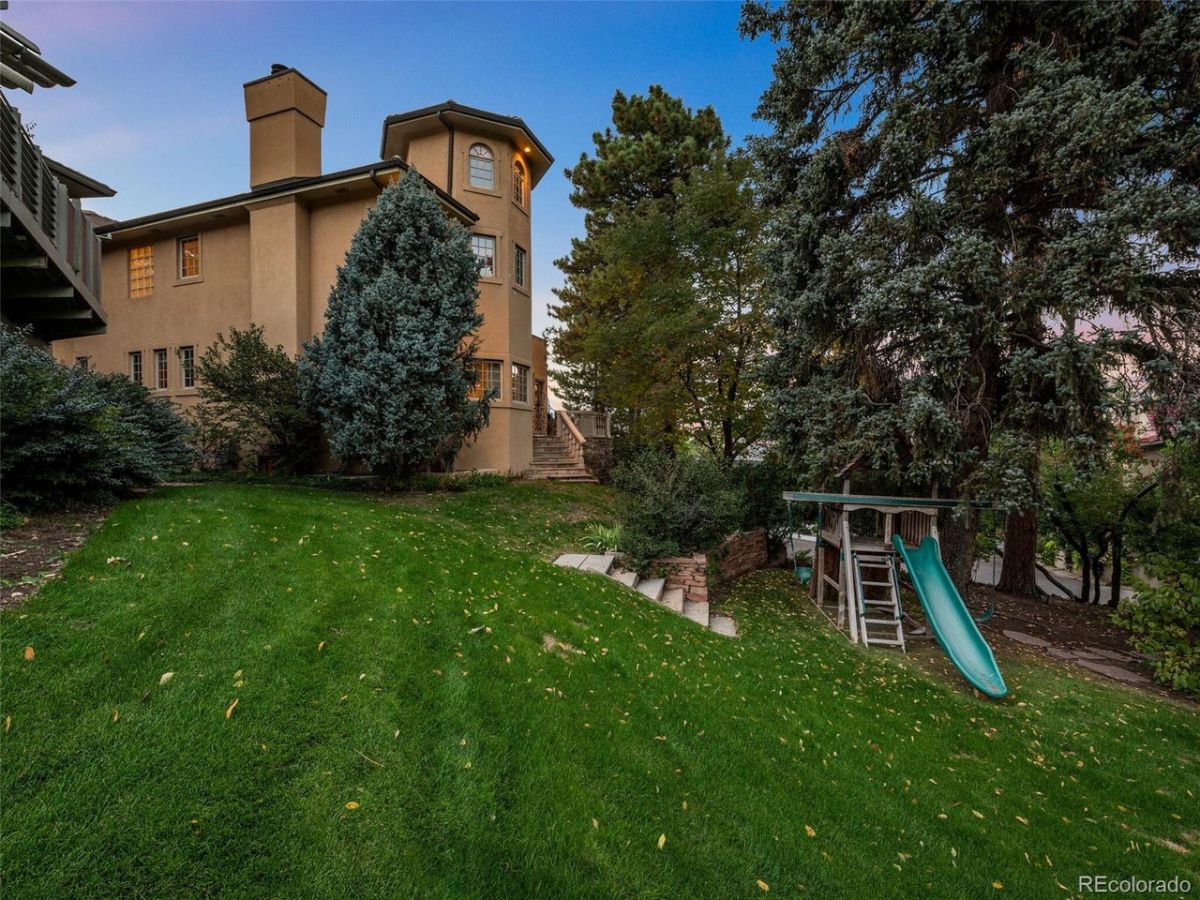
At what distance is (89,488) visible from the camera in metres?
5.62

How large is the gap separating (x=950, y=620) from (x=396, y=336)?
420 inches

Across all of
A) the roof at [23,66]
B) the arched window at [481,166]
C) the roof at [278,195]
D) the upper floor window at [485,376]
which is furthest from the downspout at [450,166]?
the roof at [23,66]

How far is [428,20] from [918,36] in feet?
25.3

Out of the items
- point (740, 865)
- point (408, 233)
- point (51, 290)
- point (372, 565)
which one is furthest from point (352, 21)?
point (740, 865)

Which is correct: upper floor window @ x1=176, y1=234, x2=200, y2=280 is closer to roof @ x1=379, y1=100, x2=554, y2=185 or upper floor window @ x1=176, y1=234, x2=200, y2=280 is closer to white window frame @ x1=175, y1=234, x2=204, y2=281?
white window frame @ x1=175, y1=234, x2=204, y2=281

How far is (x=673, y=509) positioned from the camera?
8344mm

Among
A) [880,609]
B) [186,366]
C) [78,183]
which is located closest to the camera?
[880,609]

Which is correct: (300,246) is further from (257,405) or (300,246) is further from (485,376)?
(485,376)

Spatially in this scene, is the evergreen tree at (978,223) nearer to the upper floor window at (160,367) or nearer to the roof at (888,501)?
the roof at (888,501)

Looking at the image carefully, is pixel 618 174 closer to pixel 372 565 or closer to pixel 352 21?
pixel 352 21

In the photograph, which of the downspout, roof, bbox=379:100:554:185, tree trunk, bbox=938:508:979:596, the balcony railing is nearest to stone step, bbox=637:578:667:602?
tree trunk, bbox=938:508:979:596

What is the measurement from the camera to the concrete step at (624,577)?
23.5 feet

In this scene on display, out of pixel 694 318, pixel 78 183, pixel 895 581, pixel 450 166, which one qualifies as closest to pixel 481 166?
pixel 450 166

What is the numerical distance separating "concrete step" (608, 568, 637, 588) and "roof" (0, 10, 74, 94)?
34.1 ft
